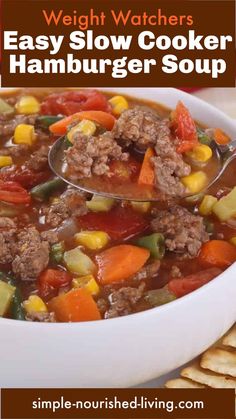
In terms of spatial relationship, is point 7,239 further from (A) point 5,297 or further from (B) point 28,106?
(B) point 28,106

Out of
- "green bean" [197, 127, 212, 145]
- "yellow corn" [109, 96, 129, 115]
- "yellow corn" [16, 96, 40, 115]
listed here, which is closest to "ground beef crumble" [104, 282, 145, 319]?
"green bean" [197, 127, 212, 145]

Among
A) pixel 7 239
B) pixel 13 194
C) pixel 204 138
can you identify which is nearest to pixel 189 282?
pixel 7 239

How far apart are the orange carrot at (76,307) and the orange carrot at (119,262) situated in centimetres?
22

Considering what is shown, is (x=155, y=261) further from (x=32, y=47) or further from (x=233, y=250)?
(x=32, y=47)

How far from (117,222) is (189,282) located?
644 millimetres

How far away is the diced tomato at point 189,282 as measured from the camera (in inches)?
201

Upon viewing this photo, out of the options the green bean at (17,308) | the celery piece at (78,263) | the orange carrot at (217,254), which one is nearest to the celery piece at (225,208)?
the orange carrot at (217,254)

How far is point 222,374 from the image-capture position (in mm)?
5211

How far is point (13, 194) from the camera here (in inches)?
225

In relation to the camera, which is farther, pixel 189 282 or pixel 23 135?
pixel 23 135

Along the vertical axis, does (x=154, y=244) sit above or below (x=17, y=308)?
above

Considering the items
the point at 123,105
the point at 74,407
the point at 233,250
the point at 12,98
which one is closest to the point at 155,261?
the point at 233,250

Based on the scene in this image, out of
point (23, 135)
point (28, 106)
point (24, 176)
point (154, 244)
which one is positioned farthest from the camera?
point (28, 106)

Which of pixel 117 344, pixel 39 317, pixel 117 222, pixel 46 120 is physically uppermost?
pixel 46 120
